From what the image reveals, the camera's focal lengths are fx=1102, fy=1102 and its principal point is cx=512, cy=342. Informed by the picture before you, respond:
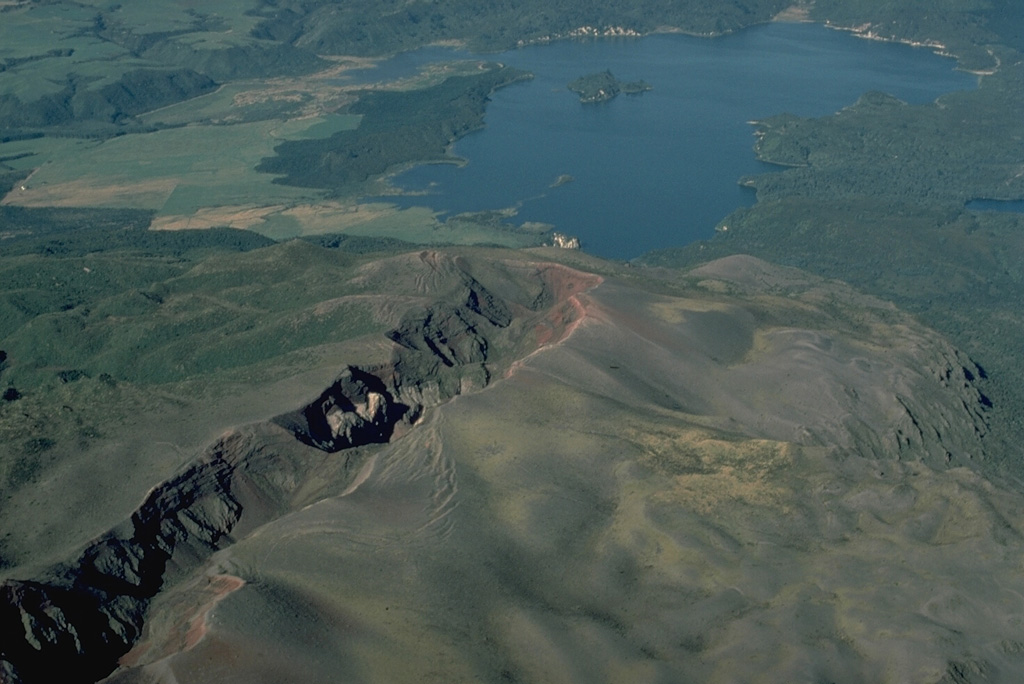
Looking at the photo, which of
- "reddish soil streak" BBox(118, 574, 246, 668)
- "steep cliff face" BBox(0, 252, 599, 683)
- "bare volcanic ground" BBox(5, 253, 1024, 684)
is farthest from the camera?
"steep cliff face" BBox(0, 252, 599, 683)

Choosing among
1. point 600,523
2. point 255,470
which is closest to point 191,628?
point 255,470

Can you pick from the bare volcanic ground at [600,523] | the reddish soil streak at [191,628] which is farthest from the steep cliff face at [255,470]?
the reddish soil streak at [191,628]

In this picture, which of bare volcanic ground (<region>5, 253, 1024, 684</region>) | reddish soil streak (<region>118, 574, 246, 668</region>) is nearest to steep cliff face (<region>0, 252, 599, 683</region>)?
bare volcanic ground (<region>5, 253, 1024, 684</region>)

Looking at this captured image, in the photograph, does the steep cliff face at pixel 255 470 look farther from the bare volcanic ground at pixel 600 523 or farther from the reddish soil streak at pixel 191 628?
the reddish soil streak at pixel 191 628

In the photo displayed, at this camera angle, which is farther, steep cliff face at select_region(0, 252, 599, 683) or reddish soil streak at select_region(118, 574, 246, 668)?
steep cliff face at select_region(0, 252, 599, 683)

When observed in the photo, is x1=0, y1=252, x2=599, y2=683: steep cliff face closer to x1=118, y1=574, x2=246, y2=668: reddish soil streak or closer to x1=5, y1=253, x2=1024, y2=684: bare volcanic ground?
x1=5, y1=253, x2=1024, y2=684: bare volcanic ground

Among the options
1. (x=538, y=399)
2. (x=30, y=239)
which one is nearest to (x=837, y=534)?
(x=538, y=399)
